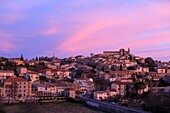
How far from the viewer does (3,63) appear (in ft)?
155

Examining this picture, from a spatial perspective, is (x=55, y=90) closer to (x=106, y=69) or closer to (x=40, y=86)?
(x=40, y=86)

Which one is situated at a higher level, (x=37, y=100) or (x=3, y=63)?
(x=3, y=63)

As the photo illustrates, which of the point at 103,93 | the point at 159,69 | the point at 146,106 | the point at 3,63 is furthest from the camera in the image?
the point at 159,69

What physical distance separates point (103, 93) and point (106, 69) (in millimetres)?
24441

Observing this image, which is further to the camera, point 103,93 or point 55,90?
point 55,90

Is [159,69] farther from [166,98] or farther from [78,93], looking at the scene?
[166,98]

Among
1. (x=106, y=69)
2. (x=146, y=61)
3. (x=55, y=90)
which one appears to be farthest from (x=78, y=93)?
(x=146, y=61)

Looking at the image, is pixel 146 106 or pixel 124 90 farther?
pixel 124 90

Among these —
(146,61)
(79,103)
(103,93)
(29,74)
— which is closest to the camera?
(79,103)

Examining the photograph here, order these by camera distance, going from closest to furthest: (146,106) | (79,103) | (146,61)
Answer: (146,106) → (79,103) → (146,61)

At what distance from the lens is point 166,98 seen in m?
21.9

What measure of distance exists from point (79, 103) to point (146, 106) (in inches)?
312

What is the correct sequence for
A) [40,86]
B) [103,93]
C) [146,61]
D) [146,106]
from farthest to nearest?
[146,61]
[40,86]
[103,93]
[146,106]

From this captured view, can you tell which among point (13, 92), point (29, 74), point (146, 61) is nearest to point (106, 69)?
point (146, 61)
